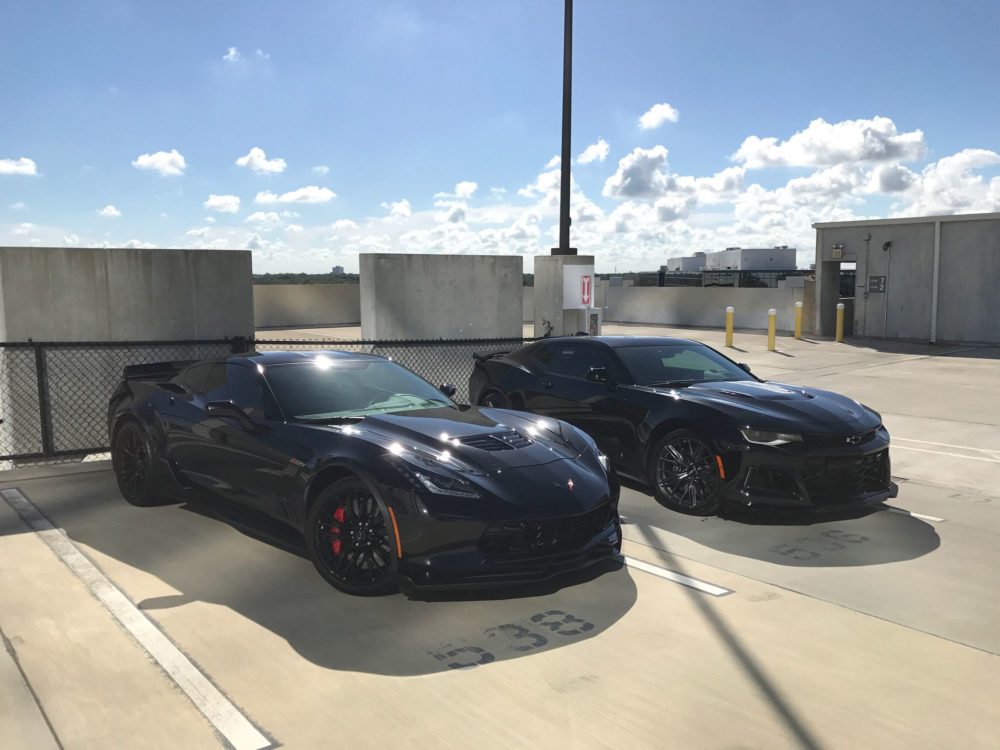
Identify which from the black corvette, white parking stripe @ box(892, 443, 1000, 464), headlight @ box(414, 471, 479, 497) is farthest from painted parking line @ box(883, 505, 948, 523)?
headlight @ box(414, 471, 479, 497)

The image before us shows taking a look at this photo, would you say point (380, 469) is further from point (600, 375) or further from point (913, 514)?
point (913, 514)

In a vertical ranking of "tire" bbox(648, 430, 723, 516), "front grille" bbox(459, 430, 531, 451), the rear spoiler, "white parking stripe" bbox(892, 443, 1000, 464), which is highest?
the rear spoiler

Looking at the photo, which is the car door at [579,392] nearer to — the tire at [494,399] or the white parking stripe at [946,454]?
the tire at [494,399]

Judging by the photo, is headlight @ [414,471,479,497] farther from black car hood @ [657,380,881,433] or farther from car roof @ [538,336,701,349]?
car roof @ [538,336,701,349]

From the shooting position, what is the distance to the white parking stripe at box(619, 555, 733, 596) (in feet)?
16.4

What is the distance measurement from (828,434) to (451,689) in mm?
3585

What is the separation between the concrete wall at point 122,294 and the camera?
345 inches

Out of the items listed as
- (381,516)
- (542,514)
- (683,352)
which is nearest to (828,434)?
(683,352)

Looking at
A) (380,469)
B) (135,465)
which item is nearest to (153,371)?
(135,465)

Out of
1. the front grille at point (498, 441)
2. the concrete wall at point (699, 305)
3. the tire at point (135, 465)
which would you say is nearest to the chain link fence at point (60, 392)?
the tire at point (135, 465)

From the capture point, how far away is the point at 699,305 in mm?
28406

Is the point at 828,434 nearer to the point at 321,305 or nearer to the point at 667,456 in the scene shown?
the point at 667,456

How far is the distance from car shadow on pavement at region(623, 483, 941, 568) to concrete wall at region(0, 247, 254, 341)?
5.37 metres

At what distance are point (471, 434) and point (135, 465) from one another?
10.3 ft
